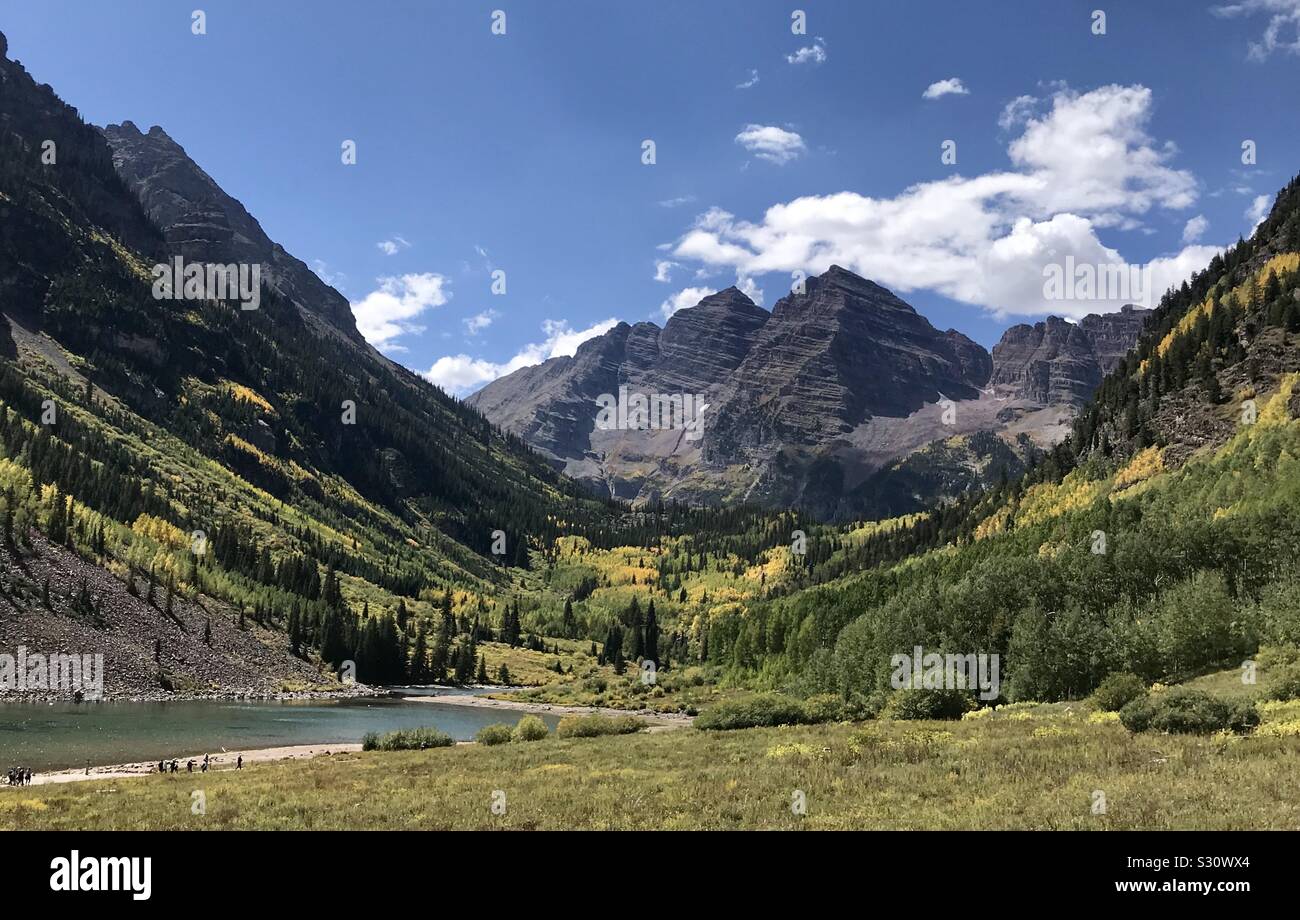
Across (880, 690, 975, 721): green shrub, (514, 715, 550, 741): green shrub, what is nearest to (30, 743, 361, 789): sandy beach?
(514, 715, 550, 741): green shrub

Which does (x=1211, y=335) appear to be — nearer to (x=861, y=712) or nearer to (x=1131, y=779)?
(x=861, y=712)

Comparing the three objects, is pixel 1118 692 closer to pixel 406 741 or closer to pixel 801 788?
pixel 801 788

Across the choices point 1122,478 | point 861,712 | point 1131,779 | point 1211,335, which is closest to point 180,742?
point 861,712
